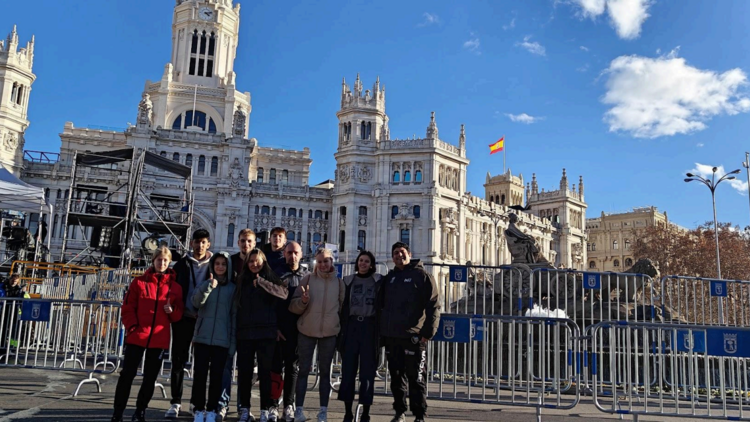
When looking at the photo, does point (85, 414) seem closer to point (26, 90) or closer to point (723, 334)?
point (723, 334)

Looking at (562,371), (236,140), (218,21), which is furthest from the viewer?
(218,21)

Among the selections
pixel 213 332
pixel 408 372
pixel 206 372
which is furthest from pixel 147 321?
pixel 408 372

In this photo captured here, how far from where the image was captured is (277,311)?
7918 millimetres

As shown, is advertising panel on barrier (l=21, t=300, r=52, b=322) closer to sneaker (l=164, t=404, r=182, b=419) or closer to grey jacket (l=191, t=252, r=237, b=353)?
sneaker (l=164, t=404, r=182, b=419)

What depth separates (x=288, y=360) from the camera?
8.14 metres

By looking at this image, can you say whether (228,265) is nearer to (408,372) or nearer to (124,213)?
(408,372)

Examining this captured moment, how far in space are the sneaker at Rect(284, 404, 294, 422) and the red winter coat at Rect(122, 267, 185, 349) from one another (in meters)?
1.82

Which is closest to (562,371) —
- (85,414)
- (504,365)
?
(504,365)

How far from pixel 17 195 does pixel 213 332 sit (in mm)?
14083

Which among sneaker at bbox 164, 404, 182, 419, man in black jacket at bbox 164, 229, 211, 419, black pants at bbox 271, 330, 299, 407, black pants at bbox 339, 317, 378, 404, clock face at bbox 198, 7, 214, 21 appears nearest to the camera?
black pants at bbox 339, 317, 378, 404

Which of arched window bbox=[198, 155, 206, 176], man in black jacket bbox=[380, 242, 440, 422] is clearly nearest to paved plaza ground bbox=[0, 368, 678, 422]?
man in black jacket bbox=[380, 242, 440, 422]

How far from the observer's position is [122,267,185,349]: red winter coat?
7262 millimetres

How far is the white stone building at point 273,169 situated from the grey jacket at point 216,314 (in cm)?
4769

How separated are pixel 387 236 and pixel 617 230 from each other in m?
55.2
